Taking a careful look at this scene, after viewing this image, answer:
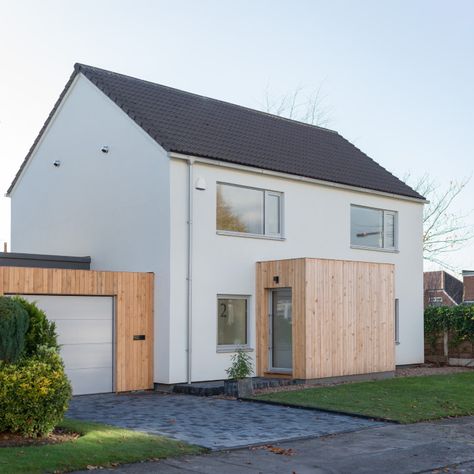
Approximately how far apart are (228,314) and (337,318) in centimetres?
257

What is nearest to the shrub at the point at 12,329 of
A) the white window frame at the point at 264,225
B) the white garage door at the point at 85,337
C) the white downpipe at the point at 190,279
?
the white garage door at the point at 85,337

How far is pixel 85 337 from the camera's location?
16250 millimetres

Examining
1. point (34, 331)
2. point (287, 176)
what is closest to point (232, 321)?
point (287, 176)

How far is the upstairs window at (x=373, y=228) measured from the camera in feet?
71.3

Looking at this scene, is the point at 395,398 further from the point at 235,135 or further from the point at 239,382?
the point at 235,135

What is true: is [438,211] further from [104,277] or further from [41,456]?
[41,456]

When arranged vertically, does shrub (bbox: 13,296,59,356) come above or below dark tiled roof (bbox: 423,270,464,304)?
below

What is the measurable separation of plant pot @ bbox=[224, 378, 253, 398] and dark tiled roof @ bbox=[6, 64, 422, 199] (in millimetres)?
5208

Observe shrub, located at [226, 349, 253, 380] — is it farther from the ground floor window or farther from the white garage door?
the white garage door

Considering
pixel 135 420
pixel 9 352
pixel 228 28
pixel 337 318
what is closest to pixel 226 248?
pixel 337 318

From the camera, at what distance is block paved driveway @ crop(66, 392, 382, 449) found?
11414 mm

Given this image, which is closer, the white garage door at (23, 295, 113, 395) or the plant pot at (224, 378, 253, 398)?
the plant pot at (224, 378, 253, 398)

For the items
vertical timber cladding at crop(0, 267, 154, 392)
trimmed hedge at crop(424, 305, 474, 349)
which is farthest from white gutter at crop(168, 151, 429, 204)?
trimmed hedge at crop(424, 305, 474, 349)

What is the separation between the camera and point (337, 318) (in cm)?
1802
